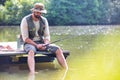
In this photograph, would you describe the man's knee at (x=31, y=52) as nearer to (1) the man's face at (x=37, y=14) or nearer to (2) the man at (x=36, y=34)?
(2) the man at (x=36, y=34)

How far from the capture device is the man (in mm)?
9859

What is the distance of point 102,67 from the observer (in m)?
10.7

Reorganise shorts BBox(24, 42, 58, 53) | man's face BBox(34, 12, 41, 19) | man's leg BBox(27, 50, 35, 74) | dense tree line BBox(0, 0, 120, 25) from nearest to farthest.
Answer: man's leg BBox(27, 50, 35, 74) < shorts BBox(24, 42, 58, 53) < man's face BBox(34, 12, 41, 19) < dense tree line BBox(0, 0, 120, 25)

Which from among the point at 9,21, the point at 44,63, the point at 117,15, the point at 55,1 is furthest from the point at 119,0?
the point at 44,63

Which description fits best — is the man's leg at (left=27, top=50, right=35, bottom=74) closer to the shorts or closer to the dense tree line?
the shorts

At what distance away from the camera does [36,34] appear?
10.2 metres

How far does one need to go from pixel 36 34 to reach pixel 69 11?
1211 inches

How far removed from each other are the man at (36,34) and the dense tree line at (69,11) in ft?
87.8

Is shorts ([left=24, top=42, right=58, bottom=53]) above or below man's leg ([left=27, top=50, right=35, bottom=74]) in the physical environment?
above

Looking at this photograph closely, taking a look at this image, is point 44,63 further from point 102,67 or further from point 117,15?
point 117,15

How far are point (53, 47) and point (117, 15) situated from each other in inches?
1239

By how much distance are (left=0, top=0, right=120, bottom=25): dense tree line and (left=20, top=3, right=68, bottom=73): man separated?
26.8 m

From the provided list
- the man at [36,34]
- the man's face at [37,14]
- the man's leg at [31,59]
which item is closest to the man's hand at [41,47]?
the man at [36,34]

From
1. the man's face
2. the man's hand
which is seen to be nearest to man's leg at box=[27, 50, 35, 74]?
the man's hand
